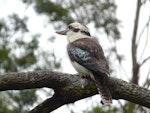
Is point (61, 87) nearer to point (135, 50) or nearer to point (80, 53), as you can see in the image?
point (80, 53)

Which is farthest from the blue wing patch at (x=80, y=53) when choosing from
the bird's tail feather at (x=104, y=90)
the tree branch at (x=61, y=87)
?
the tree branch at (x=61, y=87)

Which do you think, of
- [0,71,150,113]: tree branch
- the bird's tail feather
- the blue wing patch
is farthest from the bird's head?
[0,71,150,113]: tree branch

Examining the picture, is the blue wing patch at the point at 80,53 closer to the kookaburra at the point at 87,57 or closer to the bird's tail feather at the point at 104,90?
the kookaburra at the point at 87,57

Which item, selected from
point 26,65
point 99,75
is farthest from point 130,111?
point 99,75

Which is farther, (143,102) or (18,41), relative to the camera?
(18,41)

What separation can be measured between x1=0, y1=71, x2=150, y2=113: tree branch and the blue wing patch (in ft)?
2.88

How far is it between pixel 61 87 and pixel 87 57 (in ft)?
3.65

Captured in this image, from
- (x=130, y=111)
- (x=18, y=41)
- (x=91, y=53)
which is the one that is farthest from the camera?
(x=18, y=41)

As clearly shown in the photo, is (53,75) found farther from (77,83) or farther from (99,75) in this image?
(99,75)

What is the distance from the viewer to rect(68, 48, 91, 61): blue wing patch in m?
4.69

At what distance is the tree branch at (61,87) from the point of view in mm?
3385

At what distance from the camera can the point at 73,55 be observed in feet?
15.9

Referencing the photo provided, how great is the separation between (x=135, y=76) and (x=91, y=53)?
4.26m

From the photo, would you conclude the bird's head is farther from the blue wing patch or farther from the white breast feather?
the white breast feather
